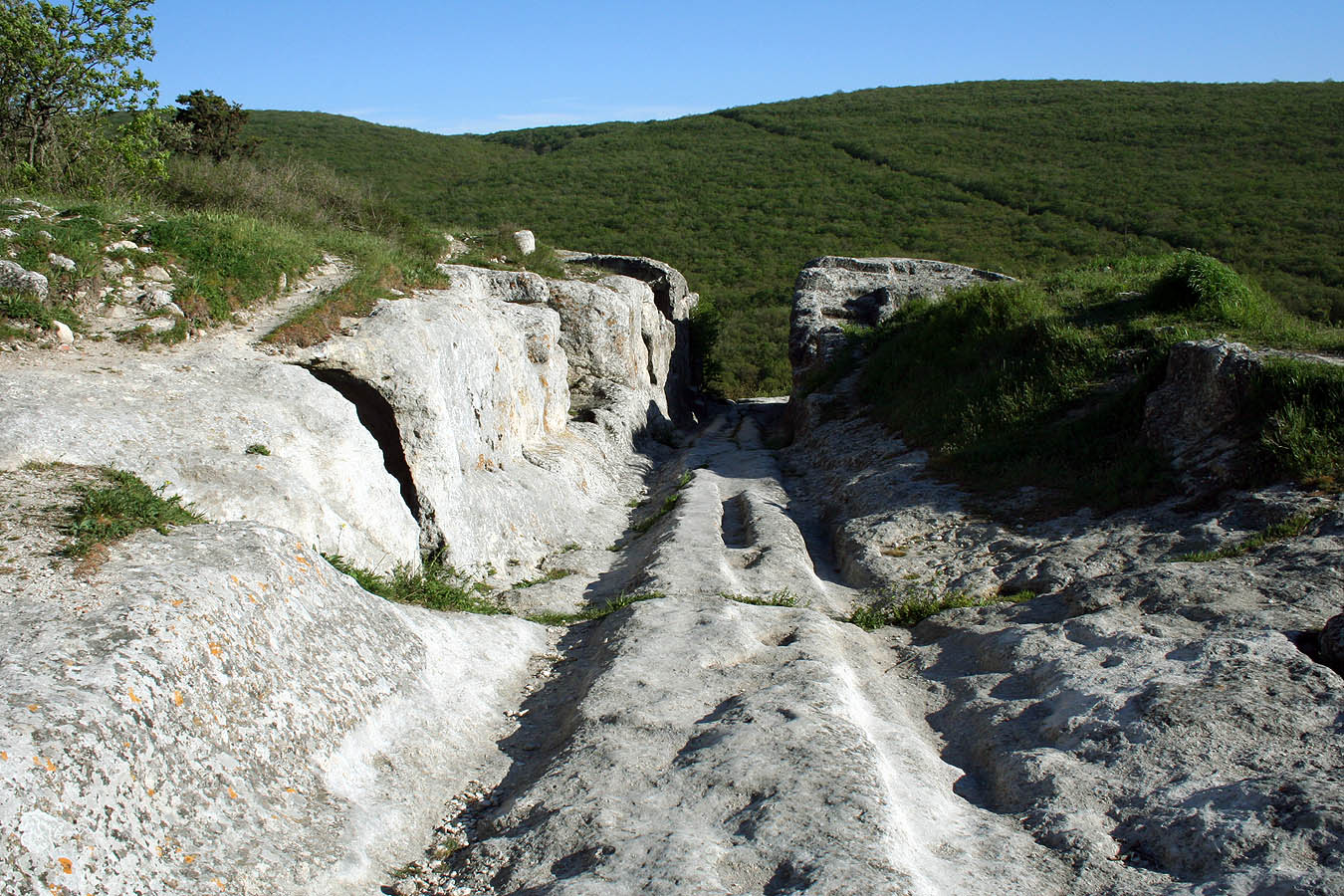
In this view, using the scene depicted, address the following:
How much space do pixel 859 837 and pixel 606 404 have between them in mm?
15836

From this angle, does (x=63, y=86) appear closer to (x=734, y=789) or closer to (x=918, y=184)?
(x=734, y=789)

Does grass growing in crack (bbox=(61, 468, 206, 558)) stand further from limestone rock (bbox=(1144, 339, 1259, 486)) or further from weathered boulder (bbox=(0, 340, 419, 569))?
limestone rock (bbox=(1144, 339, 1259, 486))

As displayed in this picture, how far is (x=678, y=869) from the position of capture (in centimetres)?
401

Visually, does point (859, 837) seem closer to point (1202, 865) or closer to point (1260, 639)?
point (1202, 865)

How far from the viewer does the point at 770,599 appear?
915 centimetres

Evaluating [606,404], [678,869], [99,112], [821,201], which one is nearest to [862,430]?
[606,404]

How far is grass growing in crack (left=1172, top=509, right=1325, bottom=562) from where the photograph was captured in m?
8.15

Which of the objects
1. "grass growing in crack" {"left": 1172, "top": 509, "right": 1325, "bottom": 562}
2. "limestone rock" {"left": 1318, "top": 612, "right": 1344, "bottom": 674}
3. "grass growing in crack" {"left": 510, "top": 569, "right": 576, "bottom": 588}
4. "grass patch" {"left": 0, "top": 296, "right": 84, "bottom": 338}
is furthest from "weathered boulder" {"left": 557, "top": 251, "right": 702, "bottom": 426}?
"limestone rock" {"left": 1318, "top": 612, "right": 1344, "bottom": 674}

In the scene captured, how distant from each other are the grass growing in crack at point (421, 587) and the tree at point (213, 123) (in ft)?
55.2

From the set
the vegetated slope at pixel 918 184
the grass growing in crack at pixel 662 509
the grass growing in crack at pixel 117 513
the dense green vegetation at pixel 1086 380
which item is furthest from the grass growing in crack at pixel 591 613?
the vegetated slope at pixel 918 184

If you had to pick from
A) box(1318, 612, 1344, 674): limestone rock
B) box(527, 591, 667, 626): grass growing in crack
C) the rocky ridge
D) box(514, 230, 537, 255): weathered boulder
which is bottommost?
box(527, 591, 667, 626): grass growing in crack

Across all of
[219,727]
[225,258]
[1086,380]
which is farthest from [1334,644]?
[225,258]

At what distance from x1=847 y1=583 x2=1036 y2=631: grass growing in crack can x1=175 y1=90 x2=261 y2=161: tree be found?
19.6 m

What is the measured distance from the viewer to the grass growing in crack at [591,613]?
8.73 m
